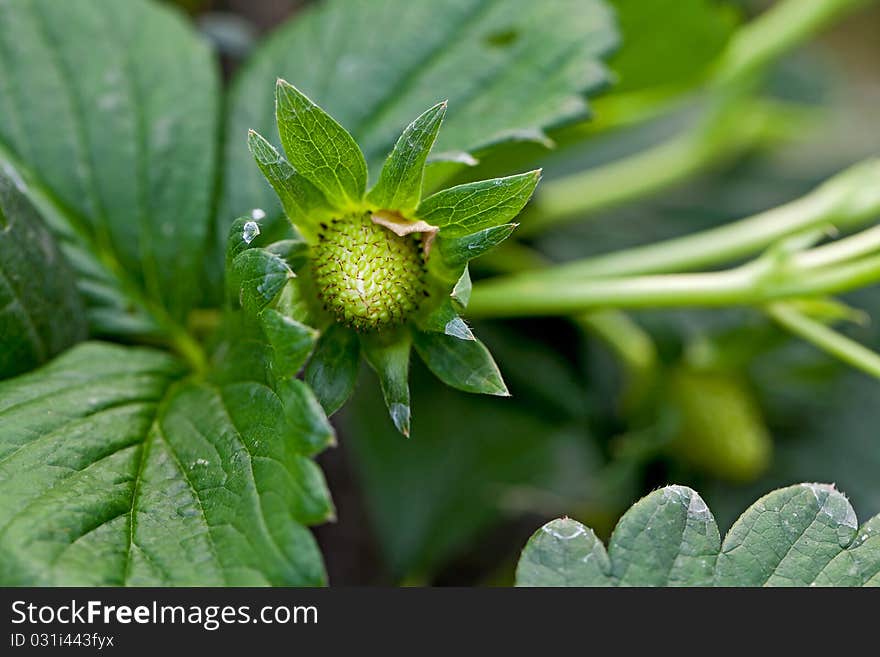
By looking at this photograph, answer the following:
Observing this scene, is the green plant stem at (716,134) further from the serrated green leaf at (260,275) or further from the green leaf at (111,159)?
the serrated green leaf at (260,275)

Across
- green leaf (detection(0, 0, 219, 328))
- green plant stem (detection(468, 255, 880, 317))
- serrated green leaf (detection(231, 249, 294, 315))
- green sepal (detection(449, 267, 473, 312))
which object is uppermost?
green leaf (detection(0, 0, 219, 328))

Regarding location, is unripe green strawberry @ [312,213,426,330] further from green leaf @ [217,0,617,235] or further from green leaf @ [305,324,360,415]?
green leaf @ [217,0,617,235]

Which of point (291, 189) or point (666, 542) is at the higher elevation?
point (291, 189)

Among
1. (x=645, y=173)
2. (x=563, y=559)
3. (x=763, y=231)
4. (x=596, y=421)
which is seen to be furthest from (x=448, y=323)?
(x=645, y=173)

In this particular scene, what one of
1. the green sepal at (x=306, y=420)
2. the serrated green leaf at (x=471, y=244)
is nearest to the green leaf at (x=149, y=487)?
the green sepal at (x=306, y=420)

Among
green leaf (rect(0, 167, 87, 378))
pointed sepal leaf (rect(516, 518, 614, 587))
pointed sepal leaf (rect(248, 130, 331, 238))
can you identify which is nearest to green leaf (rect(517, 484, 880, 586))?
pointed sepal leaf (rect(516, 518, 614, 587))

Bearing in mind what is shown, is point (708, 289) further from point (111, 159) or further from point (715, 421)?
point (111, 159)
